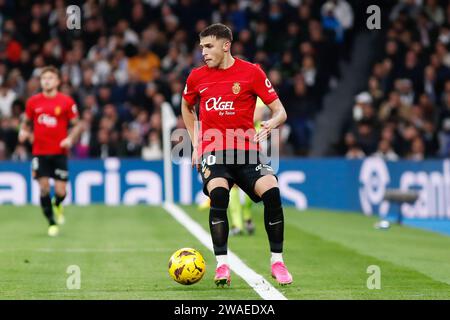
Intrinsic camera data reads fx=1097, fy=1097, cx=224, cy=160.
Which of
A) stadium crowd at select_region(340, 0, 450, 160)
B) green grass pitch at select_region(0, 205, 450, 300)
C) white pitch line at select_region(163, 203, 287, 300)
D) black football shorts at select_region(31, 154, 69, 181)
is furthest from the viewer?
stadium crowd at select_region(340, 0, 450, 160)

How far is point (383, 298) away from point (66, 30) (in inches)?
737

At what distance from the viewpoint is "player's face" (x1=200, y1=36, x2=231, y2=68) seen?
9.46m

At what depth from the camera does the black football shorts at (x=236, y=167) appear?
9.51 metres

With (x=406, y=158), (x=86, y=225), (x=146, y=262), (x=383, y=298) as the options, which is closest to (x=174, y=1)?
(x=406, y=158)

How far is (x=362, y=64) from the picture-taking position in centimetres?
2686

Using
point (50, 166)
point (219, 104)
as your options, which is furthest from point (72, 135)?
point (219, 104)

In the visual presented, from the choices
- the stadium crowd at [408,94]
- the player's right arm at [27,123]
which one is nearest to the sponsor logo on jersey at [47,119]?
the player's right arm at [27,123]

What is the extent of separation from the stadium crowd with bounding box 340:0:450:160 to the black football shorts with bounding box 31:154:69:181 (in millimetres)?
7725

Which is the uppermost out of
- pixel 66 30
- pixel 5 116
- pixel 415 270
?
pixel 66 30

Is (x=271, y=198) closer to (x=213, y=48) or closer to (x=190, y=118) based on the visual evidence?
(x=190, y=118)

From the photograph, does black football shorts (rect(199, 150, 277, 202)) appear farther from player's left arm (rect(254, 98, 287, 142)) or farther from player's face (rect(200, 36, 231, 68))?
player's face (rect(200, 36, 231, 68))

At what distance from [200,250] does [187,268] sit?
11.9 feet

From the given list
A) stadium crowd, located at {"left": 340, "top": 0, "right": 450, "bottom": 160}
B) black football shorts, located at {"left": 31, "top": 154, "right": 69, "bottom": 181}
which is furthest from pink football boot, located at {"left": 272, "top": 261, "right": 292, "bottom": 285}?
stadium crowd, located at {"left": 340, "top": 0, "right": 450, "bottom": 160}
